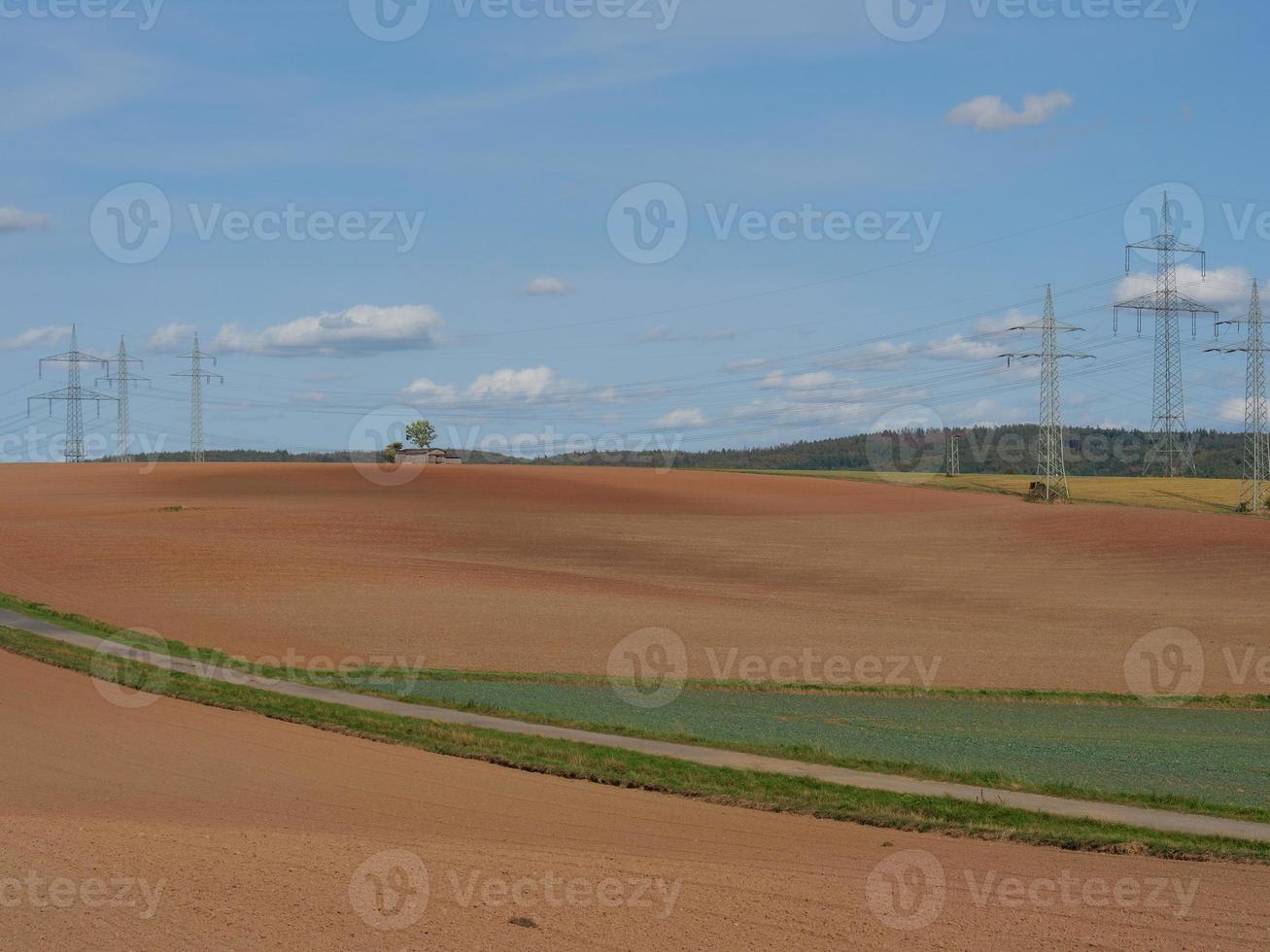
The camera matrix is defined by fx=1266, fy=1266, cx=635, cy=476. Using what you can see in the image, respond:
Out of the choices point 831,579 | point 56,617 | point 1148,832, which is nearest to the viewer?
point 1148,832

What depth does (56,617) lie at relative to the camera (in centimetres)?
3138

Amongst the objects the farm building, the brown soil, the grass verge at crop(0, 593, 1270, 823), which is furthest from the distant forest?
the grass verge at crop(0, 593, 1270, 823)

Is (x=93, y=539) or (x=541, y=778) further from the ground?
(x=93, y=539)

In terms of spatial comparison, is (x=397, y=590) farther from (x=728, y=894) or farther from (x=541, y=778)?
(x=728, y=894)

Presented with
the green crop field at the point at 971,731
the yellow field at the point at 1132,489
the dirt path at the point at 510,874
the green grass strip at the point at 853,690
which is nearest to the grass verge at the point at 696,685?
the green grass strip at the point at 853,690

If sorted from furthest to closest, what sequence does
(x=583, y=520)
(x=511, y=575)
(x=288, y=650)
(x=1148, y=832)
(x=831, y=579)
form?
(x=583, y=520)
(x=831, y=579)
(x=511, y=575)
(x=288, y=650)
(x=1148, y=832)

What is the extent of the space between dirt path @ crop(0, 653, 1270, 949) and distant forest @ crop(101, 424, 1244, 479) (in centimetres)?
12637

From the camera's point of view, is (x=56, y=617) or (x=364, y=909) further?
(x=56, y=617)

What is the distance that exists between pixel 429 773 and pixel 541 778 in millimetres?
1396

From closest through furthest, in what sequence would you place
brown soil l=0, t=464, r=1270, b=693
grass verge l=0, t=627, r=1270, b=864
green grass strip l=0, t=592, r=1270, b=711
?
1. grass verge l=0, t=627, r=1270, b=864
2. green grass strip l=0, t=592, r=1270, b=711
3. brown soil l=0, t=464, r=1270, b=693

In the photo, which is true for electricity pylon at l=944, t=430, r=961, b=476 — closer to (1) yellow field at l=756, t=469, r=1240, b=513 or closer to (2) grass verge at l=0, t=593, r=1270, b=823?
(1) yellow field at l=756, t=469, r=1240, b=513

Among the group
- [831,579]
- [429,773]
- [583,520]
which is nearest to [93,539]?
[583,520]

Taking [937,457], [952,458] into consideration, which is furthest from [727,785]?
[937,457]

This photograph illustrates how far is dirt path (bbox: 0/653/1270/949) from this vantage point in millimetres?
9664
